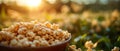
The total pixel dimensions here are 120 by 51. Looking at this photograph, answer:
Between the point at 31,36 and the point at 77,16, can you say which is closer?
the point at 31,36

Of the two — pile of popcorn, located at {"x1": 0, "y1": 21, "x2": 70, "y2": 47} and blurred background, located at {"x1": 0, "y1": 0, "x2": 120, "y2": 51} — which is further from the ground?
blurred background, located at {"x1": 0, "y1": 0, "x2": 120, "y2": 51}

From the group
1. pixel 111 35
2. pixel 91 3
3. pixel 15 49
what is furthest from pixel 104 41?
pixel 91 3

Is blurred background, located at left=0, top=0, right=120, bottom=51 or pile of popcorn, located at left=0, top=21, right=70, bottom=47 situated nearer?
pile of popcorn, located at left=0, top=21, right=70, bottom=47

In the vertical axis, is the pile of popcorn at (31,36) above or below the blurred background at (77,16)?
below

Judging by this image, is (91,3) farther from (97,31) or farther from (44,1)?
(97,31)

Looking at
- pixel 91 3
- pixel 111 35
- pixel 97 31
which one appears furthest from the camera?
pixel 91 3
